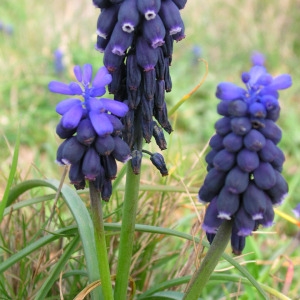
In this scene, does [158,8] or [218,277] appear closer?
[158,8]

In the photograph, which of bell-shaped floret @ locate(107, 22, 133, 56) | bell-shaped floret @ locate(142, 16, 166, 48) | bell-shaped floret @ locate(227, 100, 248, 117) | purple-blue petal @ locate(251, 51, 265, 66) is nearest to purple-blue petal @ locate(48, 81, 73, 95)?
bell-shaped floret @ locate(107, 22, 133, 56)

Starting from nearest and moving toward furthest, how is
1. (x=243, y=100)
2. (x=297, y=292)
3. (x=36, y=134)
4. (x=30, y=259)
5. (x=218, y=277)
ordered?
(x=243, y=100), (x=218, y=277), (x=30, y=259), (x=297, y=292), (x=36, y=134)

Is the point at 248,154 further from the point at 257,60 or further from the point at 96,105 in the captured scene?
the point at 257,60

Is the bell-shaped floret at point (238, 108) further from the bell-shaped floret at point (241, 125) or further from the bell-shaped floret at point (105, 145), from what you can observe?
the bell-shaped floret at point (105, 145)

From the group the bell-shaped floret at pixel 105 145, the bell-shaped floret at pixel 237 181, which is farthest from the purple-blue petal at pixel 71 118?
the bell-shaped floret at pixel 237 181

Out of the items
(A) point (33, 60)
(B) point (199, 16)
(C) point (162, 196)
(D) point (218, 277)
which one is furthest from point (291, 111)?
(D) point (218, 277)

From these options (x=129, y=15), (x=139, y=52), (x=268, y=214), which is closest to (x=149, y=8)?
(x=129, y=15)

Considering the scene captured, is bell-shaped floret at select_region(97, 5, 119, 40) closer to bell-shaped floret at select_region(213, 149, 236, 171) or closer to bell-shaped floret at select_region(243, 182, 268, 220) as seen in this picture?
bell-shaped floret at select_region(213, 149, 236, 171)

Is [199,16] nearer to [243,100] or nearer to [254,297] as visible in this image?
[254,297]
